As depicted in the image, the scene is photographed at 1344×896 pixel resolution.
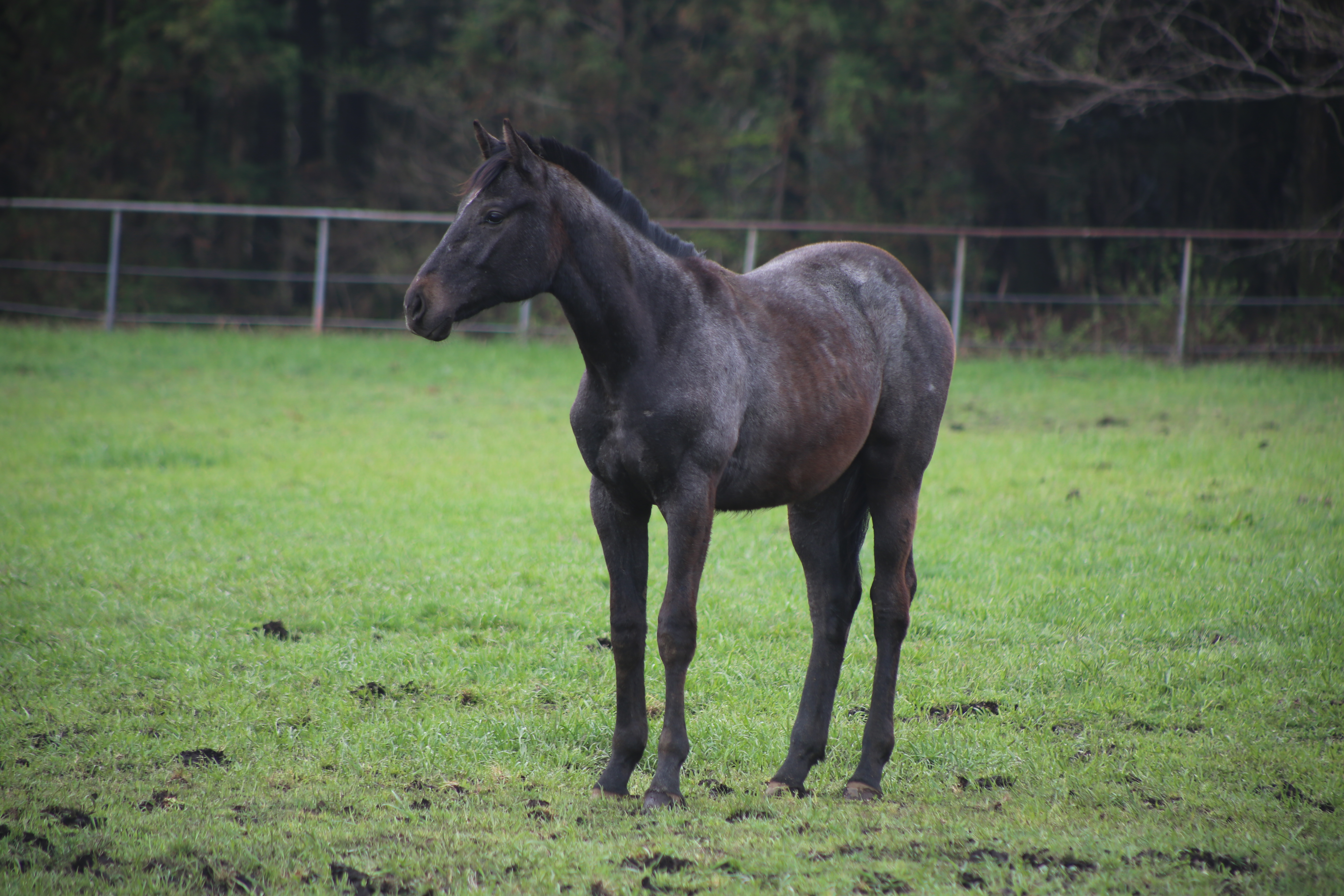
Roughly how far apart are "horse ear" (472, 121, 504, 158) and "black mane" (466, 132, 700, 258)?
0.01 m

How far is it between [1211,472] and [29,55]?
20.1 meters

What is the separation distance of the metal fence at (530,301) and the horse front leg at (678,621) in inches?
385

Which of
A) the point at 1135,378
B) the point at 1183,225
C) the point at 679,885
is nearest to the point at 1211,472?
the point at 1135,378

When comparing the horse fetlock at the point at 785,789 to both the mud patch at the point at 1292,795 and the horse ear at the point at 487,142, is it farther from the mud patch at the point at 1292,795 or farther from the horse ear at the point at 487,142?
the horse ear at the point at 487,142

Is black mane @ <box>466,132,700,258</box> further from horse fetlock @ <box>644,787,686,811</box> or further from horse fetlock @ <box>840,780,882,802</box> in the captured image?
horse fetlock @ <box>840,780,882,802</box>

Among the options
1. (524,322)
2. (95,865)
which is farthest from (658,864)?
(524,322)

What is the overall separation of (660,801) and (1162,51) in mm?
17991

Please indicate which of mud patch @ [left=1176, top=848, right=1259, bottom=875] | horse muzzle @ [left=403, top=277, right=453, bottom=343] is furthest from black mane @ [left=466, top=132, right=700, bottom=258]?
mud patch @ [left=1176, top=848, right=1259, bottom=875]

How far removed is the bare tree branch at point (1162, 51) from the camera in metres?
14.8

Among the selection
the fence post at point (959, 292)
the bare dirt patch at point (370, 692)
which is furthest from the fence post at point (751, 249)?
the bare dirt patch at point (370, 692)

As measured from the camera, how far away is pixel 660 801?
355 cm

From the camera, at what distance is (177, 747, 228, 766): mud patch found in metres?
3.87

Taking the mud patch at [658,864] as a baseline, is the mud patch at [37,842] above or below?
below

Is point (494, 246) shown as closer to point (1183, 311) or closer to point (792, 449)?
point (792, 449)
